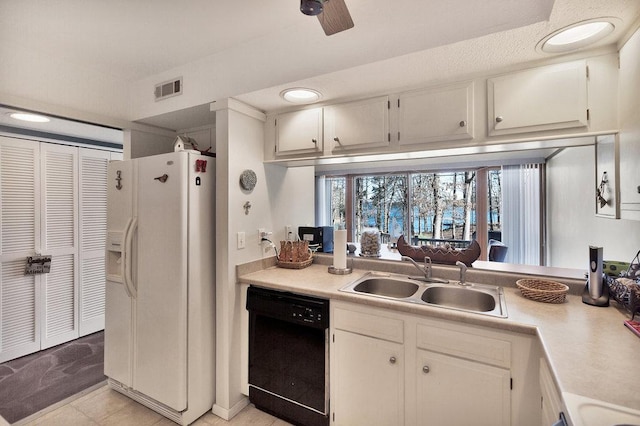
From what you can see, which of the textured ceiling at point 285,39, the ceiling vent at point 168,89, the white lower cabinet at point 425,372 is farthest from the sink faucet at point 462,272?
the ceiling vent at point 168,89

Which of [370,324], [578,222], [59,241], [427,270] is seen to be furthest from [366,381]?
[59,241]

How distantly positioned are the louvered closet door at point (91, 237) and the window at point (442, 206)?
12.9ft

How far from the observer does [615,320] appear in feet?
4.28

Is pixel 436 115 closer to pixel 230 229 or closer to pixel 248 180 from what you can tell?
pixel 248 180

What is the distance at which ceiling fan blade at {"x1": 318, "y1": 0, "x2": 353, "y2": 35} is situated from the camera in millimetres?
1111

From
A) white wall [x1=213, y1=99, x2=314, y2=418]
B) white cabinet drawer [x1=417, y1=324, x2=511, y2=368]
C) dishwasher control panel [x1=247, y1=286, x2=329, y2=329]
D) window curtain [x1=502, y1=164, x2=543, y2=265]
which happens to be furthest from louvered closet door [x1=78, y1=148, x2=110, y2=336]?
window curtain [x1=502, y1=164, x2=543, y2=265]

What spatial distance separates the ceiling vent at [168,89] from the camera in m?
2.28

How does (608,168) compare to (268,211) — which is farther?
(268,211)

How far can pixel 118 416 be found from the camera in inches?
78.3

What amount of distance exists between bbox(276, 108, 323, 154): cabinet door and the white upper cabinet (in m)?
1.57

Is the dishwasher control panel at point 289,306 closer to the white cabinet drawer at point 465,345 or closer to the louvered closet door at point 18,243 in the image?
the white cabinet drawer at point 465,345

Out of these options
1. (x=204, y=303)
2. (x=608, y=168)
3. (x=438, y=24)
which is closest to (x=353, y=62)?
(x=438, y=24)

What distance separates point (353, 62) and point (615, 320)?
5.90ft

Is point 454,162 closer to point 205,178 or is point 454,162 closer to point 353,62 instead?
point 353,62
